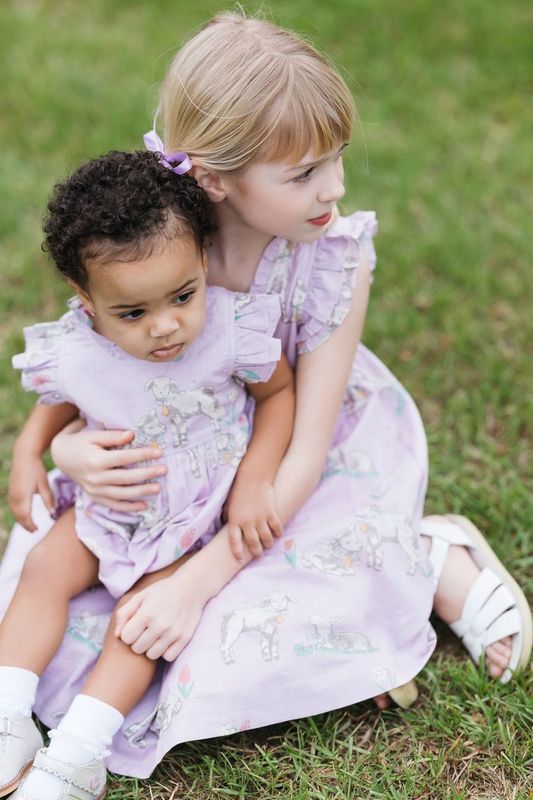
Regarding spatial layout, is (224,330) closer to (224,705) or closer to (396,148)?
(224,705)

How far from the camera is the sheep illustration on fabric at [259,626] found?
6.39ft

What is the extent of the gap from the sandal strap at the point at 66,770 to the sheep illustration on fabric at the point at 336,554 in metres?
0.59

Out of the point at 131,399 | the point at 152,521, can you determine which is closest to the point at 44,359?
the point at 131,399

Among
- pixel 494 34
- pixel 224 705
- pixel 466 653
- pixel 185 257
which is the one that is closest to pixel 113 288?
pixel 185 257

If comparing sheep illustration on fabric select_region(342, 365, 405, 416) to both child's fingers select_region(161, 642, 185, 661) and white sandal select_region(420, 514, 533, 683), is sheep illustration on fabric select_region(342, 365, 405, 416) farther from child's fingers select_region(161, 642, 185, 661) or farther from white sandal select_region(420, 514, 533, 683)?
child's fingers select_region(161, 642, 185, 661)

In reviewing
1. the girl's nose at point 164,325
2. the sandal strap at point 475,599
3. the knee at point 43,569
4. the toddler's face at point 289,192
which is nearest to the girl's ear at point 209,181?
the toddler's face at point 289,192

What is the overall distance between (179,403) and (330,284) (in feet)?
1.35

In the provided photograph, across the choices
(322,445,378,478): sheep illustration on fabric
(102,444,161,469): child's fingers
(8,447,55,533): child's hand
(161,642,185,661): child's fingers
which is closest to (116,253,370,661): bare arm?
(161,642,185,661): child's fingers

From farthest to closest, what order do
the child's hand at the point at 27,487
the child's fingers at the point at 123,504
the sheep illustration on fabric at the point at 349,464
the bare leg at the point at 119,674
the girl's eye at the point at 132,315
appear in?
the sheep illustration on fabric at the point at 349,464, the child's hand at the point at 27,487, the child's fingers at the point at 123,504, the bare leg at the point at 119,674, the girl's eye at the point at 132,315

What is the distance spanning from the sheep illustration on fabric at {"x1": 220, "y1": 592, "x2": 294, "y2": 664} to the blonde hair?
2.83 feet

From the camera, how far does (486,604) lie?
2.15 metres

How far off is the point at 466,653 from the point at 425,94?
8.57 feet

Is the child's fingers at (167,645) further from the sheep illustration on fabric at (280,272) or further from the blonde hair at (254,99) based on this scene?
the blonde hair at (254,99)

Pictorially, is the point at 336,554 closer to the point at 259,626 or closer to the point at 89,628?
the point at 259,626
